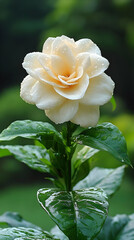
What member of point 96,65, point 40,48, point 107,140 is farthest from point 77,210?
point 40,48

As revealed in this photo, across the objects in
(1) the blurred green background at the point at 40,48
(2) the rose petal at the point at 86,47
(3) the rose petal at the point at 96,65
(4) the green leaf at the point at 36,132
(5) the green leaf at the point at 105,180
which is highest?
(2) the rose petal at the point at 86,47

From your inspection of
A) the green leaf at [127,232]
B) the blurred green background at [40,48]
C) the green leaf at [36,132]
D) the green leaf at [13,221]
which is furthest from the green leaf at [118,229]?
the blurred green background at [40,48]

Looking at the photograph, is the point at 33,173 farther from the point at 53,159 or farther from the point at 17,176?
the point at 53,159

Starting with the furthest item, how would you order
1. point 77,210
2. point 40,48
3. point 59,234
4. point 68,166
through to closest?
point 40,48 → point 59,234 → point 68,166 → point 77,210

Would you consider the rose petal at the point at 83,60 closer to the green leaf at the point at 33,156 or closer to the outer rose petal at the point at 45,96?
the outer rose petal at the point at 45,96

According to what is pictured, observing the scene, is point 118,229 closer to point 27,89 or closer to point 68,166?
point 68,166

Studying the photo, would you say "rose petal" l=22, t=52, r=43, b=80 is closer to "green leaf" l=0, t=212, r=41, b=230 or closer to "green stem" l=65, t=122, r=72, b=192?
"green stem" l=65, t=122, r=72, b=192

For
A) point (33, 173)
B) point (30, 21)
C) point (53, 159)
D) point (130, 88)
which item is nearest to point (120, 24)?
point (130, 88)
